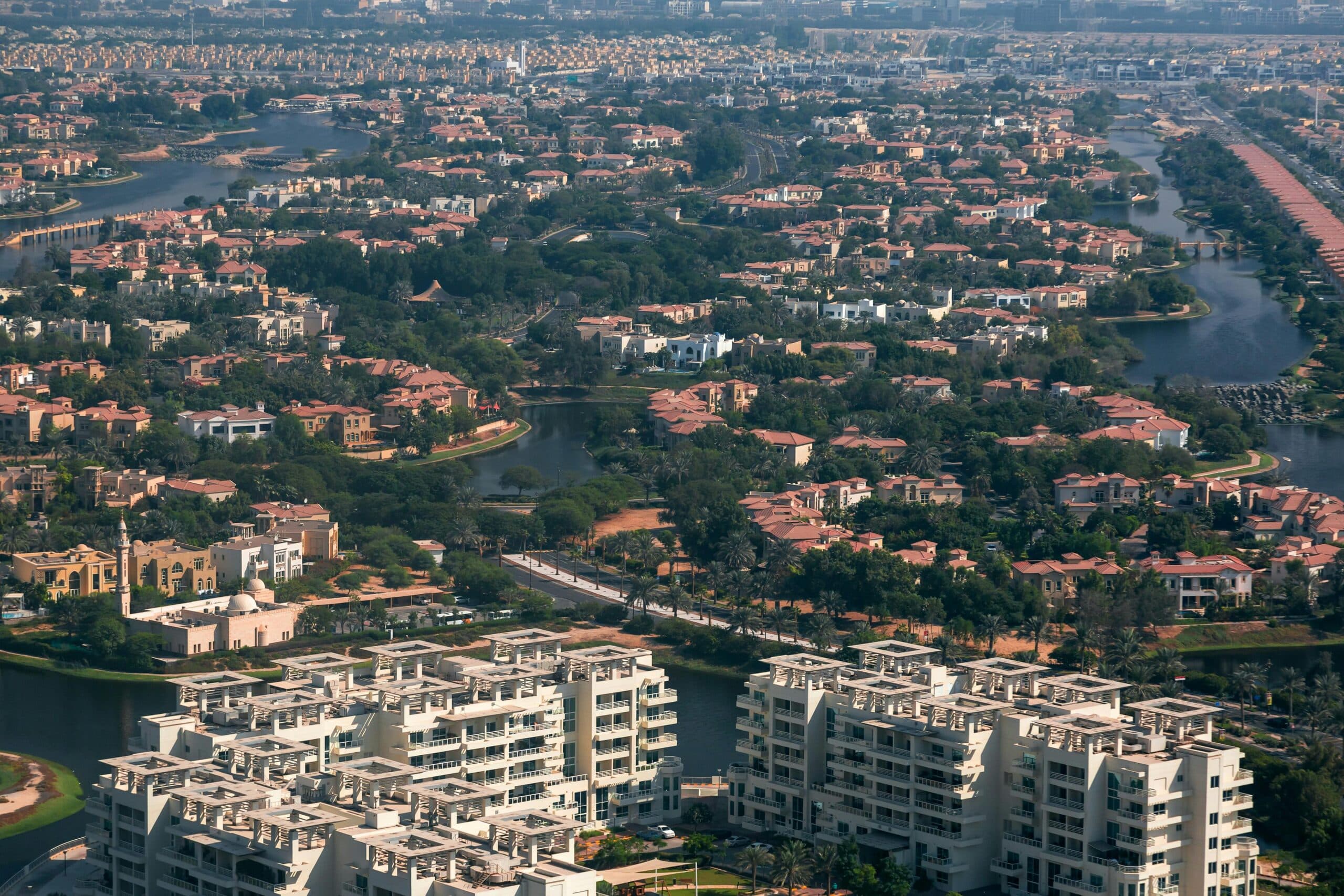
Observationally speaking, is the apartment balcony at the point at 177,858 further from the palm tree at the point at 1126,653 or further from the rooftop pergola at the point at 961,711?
the palm tree at the point at 1126,653

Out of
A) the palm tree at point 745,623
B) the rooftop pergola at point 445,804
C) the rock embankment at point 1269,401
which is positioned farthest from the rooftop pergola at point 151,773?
the rock embankment at point 1269,401

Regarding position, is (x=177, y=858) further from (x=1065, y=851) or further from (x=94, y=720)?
(x=94, y=720)

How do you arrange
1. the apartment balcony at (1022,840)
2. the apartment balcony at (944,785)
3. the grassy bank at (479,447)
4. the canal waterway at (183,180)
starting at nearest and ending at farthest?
the apartment balcony at (1022,840)
the apartment balcony at (944,785)
the grassy bank at (479,447)
the canal waterway at (183,180)

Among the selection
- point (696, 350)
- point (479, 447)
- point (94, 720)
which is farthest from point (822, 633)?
point (696, 350)

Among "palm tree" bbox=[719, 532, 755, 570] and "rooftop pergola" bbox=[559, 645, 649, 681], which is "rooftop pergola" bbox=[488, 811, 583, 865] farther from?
"palm tree" bbox=[719, 532, 755, 570]

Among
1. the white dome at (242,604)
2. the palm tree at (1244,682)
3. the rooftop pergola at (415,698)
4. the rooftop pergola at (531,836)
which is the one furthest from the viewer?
the white dome at (242,604)

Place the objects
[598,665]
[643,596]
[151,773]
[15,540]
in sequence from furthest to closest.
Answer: [15,540] < [643,596] < [598,665] < [151,773]

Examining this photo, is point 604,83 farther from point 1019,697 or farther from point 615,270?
point 1019,697

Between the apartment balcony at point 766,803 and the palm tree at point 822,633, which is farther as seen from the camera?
the palm tree at point 822,633
